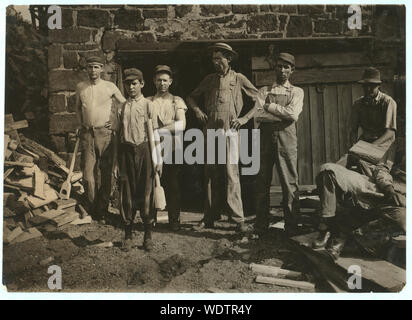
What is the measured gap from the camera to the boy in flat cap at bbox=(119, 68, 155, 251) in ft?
17.9

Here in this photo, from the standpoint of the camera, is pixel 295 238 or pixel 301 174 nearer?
pixel 295 238

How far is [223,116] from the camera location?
18.4 ft

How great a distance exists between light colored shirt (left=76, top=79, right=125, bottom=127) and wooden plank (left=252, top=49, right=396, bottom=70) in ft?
6.17

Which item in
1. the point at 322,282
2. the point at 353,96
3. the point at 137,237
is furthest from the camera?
the point at 353,96

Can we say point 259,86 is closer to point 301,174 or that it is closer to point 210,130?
point 210,130

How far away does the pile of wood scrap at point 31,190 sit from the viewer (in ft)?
18.2

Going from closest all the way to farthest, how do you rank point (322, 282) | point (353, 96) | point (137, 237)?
point (322, 282) → point (137, 237) → point (353, 96)

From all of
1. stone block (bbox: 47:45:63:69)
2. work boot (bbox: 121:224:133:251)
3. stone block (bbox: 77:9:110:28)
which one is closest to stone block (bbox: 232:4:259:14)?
stone block (bbox: 77:9:110:28)

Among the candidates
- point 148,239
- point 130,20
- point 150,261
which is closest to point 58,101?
point 130,20

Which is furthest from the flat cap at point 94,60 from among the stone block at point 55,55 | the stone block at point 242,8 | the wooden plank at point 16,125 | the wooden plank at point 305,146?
the wooden plank at point 305,146

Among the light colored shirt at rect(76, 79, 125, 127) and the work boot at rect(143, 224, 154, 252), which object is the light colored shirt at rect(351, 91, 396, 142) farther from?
the light colored shirt at rect(76, 79, 125, 127)

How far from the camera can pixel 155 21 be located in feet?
19.5

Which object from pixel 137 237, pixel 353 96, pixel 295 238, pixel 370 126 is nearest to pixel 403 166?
pixel 370 126

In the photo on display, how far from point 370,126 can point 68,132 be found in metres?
3.88
